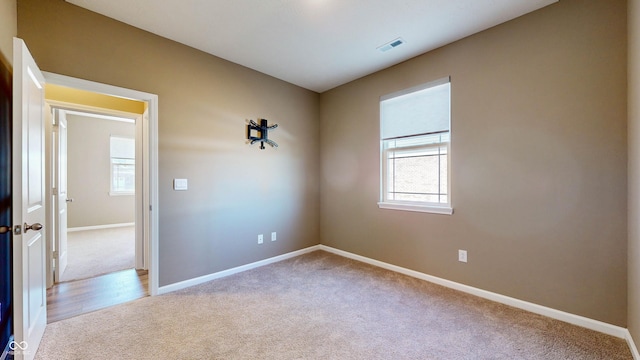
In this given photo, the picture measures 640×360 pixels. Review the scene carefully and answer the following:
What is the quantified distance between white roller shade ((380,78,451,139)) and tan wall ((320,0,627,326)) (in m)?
0.11

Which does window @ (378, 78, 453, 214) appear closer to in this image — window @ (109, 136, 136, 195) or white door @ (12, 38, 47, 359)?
white door @ (12, 38, 47, 359)

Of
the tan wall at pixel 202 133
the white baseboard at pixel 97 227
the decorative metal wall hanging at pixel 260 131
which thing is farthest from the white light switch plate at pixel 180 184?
the white baseboard at pixel 97 227

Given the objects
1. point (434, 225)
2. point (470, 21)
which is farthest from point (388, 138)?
point (470, 21)

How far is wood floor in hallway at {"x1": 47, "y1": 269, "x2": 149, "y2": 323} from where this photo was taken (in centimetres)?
241

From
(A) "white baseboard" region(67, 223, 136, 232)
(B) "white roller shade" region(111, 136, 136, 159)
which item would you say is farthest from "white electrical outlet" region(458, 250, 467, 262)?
(B) "white roller shade" region(111, 136, 136, 159)

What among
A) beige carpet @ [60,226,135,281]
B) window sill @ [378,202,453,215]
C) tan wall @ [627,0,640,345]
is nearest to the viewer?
tan wall @ [627,0,640,345]

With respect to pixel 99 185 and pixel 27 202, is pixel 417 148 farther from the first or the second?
pixel 99 185

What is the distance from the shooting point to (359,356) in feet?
5.82

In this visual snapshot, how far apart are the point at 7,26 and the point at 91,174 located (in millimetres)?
5854

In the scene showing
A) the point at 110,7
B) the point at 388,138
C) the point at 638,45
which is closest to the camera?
the point at 638,45

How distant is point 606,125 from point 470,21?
1.42 metres

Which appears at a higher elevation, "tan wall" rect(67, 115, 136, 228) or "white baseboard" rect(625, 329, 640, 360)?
"tan wall" rect(67, 115, 136, 228)

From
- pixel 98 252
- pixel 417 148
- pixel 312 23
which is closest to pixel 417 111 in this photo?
pixel 417 148

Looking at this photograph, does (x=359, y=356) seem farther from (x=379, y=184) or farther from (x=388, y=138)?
(x=388, y=138)
